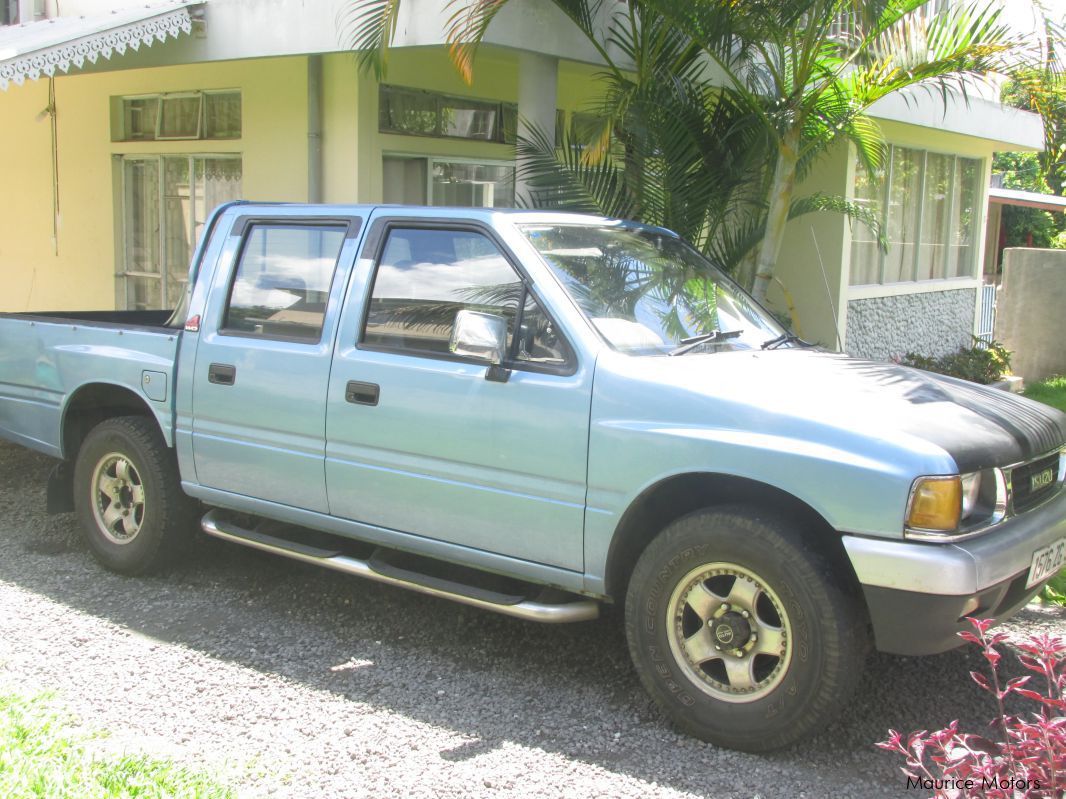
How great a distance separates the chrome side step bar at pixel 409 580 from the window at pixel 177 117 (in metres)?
5.62

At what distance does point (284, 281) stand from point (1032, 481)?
3.40 meters

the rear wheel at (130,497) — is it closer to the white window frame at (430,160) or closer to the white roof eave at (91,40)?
the white roof eave at (91,40)

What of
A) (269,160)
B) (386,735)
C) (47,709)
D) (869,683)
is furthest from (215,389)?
(269,160)

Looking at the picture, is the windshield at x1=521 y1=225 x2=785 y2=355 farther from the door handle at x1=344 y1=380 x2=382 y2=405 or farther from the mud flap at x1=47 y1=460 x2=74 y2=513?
the mud flap at x1=47 y1=460 x2=74 y2=513

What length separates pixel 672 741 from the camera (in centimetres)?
417

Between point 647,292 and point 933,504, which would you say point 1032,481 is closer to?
point 933,504

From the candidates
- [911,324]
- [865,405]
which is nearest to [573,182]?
[865,405]

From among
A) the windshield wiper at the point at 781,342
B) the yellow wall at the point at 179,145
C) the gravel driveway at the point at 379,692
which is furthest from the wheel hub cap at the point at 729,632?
the yellow wall at the point at 179,145

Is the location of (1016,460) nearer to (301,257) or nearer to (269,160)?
(301,257)

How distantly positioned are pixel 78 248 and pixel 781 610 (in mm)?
10221

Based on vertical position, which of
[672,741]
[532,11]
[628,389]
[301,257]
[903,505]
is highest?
[532,11]

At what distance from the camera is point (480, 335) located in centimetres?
440

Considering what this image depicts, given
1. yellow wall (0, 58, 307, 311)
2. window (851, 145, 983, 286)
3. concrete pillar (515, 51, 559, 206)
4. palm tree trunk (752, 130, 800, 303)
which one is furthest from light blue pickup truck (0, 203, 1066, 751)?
window (851, 145, 983, 286)

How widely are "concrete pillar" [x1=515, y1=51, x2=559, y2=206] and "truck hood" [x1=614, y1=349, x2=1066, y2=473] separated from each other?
3.82 m
